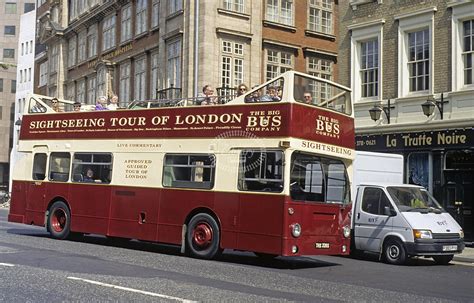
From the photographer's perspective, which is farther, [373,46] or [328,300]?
[373,46]

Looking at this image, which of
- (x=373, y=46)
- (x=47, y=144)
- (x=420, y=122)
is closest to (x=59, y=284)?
(x=47, y=144)

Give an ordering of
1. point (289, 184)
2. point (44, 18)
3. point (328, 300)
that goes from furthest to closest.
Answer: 1. point (44, 18)
2. point (289, 184)
3. point (328, 300)

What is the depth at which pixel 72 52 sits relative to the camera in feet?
152

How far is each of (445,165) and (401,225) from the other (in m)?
6.79

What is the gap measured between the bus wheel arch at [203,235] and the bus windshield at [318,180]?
1929 millimetres

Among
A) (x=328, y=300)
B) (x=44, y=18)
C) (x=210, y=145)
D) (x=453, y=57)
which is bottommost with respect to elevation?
(x=328, y=300)

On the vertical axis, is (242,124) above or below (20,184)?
above

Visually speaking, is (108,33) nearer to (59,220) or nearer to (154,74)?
(154,74)

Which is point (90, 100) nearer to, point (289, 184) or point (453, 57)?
point (453, 57)

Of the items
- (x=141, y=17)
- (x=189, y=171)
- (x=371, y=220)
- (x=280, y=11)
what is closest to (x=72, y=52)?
(x=141, y=17)

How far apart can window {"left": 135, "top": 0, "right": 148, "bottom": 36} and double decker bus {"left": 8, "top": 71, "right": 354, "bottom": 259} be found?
19246 mm

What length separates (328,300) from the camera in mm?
8609

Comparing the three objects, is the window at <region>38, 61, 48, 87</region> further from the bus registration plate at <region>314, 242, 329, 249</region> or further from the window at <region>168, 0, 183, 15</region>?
the bus registration plate at <region>314, 242, 329, 249</region>

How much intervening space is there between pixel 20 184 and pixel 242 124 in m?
7.37
